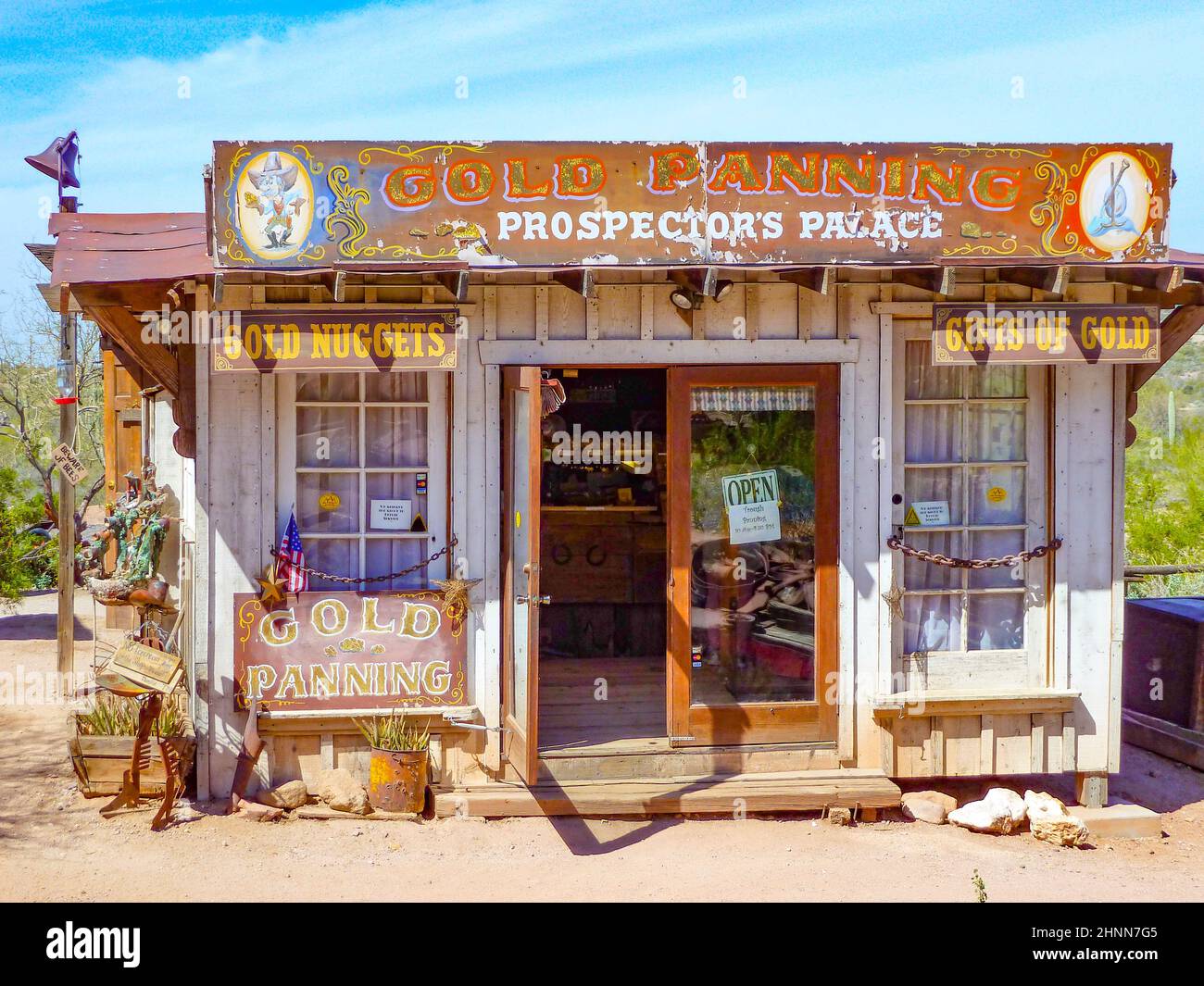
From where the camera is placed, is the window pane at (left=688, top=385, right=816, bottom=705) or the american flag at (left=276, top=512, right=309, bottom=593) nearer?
the american flag at (left=276, top=512, right=309, bottom=593)

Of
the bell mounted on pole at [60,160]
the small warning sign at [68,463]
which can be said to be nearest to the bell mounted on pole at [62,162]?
the bell mounted on pole at [60,160]

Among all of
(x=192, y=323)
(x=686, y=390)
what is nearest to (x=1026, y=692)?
(x=686, y=390)

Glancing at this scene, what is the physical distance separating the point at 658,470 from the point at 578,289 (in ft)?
15.1

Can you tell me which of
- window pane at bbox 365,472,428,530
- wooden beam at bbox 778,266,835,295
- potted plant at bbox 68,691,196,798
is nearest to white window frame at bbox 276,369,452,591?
window pane at bbox 365,472,428,530

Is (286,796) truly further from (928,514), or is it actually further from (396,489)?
(928,514)

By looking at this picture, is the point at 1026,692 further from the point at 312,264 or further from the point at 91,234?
the point at 91,234

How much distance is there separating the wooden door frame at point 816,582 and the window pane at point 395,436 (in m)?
1.59

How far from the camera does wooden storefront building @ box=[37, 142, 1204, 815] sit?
662 centimetres

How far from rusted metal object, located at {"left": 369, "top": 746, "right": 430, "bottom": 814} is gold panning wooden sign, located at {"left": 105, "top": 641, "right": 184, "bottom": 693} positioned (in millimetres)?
1256

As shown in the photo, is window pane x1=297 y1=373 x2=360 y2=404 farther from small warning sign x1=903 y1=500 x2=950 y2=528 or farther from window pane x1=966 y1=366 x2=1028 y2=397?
window pane x1=966 y1=366 x2=1028 y2=397

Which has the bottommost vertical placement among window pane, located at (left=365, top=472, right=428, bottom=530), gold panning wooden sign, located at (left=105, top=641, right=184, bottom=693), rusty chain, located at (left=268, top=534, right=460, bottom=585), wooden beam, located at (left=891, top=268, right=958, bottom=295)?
gold panning wooden sign, located at (left=105, top=641, right=184, bottom=693)

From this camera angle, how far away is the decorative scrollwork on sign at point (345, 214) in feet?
21.3

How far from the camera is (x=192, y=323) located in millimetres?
6879

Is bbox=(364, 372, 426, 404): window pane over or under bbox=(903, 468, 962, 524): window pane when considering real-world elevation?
over
